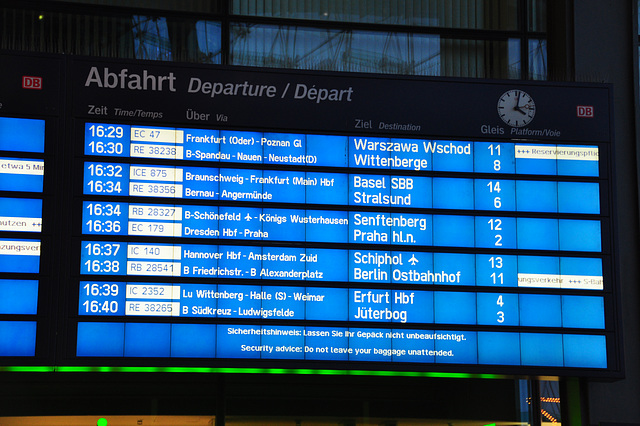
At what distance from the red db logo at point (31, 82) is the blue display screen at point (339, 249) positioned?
1.84ft

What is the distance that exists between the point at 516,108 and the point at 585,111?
665 mm

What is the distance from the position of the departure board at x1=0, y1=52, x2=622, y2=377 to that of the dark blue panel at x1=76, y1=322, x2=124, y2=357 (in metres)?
0.02

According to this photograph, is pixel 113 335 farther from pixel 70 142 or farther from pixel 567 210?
pixel 567 210

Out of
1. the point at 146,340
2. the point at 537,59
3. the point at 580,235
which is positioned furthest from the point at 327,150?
the point at 537,59

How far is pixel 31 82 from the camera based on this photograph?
7.90 meters

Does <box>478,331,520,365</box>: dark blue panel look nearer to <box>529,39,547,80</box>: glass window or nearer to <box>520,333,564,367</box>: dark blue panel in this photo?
<box>520,333,564,367</box>: dark blue panel

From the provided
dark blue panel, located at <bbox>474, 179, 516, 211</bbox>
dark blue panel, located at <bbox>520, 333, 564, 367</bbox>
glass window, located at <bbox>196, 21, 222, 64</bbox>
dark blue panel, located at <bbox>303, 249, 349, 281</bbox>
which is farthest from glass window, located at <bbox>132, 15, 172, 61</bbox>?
dark blue panel, located at <bbox>520, 333, 564, 367</bbox>

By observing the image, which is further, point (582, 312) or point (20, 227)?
point (582, 312)

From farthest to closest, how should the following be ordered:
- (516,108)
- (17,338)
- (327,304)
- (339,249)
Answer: (516,108)
(339,249)
(327,304)
(17,338)

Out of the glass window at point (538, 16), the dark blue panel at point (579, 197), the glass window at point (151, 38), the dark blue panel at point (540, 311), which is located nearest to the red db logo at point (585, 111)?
the dark blue panel at point (579, 197)

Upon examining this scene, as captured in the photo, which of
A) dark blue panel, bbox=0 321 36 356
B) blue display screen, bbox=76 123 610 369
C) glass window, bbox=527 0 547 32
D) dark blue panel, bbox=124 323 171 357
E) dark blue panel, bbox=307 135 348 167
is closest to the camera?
dark blue panel, bbox=0 321 36 356

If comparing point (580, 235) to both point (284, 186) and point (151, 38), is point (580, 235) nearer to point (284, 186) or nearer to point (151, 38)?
point (284, 186)

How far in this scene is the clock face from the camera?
8.44 m

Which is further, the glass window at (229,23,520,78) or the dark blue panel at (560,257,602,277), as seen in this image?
the glass window at (229,23,520,78)
